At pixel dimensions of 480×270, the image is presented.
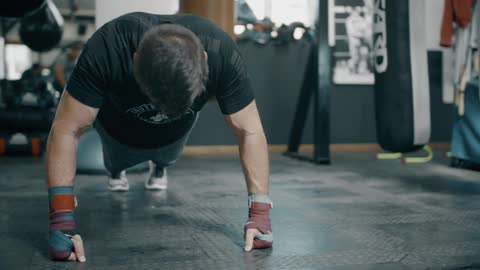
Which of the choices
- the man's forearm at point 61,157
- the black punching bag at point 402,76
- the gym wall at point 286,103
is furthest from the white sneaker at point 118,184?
the gym wall at point 286,103

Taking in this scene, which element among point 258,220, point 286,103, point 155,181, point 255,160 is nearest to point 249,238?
point 258,220

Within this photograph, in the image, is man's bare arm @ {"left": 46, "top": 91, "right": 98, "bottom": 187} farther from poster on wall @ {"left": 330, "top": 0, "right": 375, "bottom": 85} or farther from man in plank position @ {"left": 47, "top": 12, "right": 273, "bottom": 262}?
poster on wall @ {"left": 330, "top": 0, "right": 375, "bottom": 85}

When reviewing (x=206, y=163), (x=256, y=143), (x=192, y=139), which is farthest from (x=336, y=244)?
(x=192, y=139)

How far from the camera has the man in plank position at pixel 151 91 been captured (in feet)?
4.45

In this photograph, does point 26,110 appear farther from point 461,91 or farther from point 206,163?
point 461,91

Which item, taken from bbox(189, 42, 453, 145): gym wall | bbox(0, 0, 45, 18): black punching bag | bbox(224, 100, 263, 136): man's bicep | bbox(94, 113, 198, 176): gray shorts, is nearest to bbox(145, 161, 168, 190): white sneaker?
bbox(94, 113, 198, 176): gray shorts

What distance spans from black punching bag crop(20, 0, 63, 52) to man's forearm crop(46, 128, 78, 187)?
333cm

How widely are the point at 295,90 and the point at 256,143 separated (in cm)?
378

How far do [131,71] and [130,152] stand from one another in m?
0.76

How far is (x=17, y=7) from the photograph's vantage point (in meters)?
2.74

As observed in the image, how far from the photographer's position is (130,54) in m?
1.55

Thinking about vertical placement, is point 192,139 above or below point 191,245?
below

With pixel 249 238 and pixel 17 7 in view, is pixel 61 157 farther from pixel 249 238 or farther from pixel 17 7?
pixel 17 7

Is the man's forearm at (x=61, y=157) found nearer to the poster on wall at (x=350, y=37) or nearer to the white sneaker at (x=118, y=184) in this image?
the white sneaker at (x=118, y=184)
